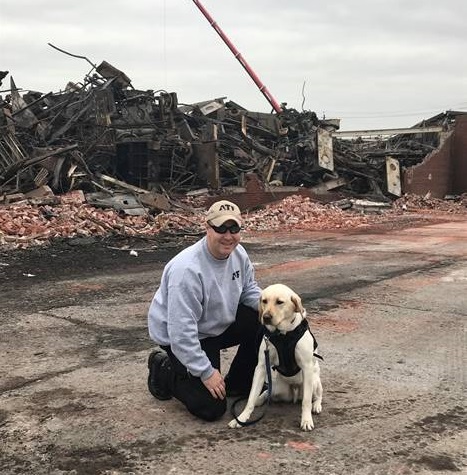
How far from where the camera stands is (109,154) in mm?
18219

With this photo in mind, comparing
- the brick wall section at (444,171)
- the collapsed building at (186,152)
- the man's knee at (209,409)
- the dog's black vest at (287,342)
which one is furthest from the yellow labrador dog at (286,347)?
the brick wall section at (444,171)

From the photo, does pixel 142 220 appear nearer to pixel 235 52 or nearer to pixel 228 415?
pixel 228 415

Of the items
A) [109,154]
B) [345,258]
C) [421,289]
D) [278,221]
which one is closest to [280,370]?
[421,289]

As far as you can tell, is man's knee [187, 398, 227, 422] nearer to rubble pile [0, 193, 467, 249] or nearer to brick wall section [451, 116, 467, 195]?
rubble pile [0, 193, 467, 249]

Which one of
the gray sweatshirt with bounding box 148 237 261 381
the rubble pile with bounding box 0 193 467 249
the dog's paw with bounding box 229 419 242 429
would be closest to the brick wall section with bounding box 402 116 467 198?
the rubble pile with bounding box 0 193 467 249

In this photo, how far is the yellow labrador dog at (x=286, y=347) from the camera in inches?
139

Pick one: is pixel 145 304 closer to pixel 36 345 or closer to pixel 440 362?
pixel 36 345

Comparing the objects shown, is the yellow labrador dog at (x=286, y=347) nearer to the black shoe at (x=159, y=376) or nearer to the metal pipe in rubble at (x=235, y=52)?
the black shoe at (x=159, y=376)

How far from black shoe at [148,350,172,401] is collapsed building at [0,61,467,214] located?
10907 millimetres

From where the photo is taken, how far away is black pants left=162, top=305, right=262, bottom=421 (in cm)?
373

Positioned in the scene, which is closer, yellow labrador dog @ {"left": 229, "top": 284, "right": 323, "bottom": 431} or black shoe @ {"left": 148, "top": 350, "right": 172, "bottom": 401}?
yellow labrador dog @ {"left": 229, "top": 284, "right": 323, "bottom": 431}

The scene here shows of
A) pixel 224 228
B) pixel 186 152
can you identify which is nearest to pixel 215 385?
pixel 224 228

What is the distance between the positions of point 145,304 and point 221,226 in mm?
3826

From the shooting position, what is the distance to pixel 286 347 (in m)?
3.60
